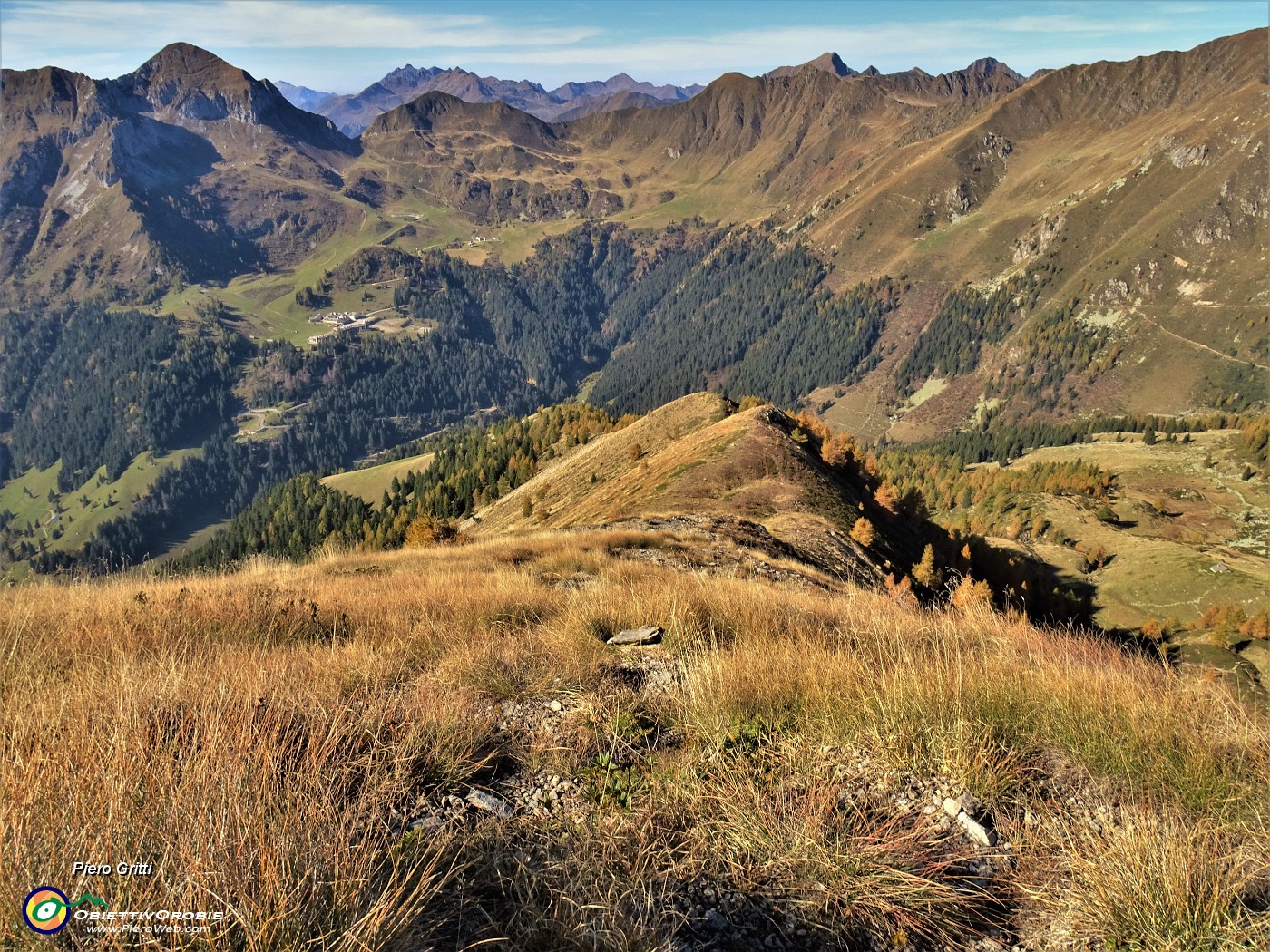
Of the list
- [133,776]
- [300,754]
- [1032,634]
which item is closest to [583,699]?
[300,754]

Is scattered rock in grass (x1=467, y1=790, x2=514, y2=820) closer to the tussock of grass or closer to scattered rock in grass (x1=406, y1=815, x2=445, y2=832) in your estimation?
scattered rock in grass (x1=406, y1=815, x2=445, y2=832)

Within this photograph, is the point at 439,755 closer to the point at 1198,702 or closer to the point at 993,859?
Result: the point at 993,859

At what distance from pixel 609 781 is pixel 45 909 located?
311cm

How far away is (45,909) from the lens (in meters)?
2.70

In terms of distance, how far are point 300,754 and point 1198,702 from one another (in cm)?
802

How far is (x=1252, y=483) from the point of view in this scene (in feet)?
576

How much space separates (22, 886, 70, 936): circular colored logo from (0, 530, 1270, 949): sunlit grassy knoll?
0.21 feet

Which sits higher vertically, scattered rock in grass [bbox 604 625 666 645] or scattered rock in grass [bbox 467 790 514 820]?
scattered rock in grass [bbox 467 790 514 820]

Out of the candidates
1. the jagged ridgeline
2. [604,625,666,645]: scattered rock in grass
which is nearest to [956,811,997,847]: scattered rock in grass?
[604,625,666,645]: scattered rock in grass

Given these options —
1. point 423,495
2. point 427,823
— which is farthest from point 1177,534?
point 427,823

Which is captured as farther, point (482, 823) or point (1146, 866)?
point (482, 823)

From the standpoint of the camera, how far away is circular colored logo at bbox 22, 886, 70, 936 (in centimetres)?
262

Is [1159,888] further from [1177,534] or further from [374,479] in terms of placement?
[1177,534]

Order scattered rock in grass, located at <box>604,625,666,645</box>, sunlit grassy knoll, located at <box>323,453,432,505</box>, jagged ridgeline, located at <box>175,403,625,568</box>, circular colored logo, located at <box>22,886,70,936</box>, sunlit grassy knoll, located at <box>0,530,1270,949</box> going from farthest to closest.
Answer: sunlit grassy knoll, located at <box>323,453,432,505</box> → jagged ridgeline, located at <box>175,403,625,568</box> → scattered rock in grass, located at <box>604,625,666,645</box> → sunlit grassy knoll, located at <box>0,530,1270,949</box> → circular colored logo, located at <box>22,886,70,936</box>
